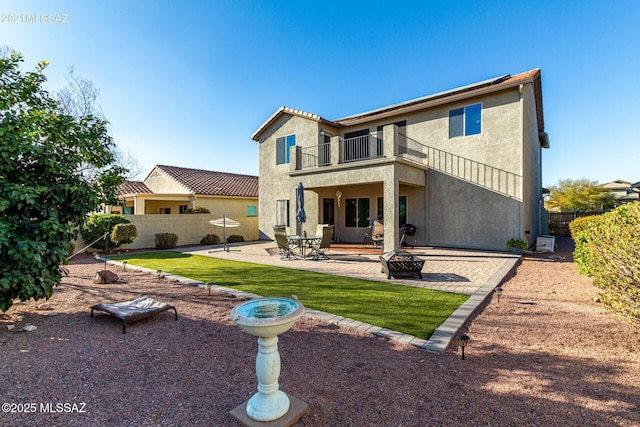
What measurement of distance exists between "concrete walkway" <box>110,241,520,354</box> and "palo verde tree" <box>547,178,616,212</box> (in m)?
30.8

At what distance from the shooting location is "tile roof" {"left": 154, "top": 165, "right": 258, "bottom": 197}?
70.4 ft

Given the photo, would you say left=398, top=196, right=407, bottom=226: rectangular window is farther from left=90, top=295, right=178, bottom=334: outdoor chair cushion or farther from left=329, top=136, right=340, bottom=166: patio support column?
left=90, top=295, right=178, bottom=334: outdoor chair cushion

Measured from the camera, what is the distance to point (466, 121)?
13281 mm

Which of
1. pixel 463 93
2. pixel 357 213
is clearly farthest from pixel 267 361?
pixel 357 213

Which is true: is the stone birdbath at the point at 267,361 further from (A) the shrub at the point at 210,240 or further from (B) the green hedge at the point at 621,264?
(A) the shrub at the point at 210,240

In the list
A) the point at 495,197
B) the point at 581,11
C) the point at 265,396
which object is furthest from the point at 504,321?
the point at 581,11

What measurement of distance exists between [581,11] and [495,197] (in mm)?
6677

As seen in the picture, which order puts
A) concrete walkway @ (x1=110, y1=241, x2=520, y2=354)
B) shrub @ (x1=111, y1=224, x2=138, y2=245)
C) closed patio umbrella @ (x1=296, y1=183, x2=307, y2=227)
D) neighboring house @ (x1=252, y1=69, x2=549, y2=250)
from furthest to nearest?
shrub @ (x1=111, y1=224, x2=138, y2=245) < closed patio umbrella @ (x1=296, y1=183, x2=307, y2=227) < neighboring house @ (x1=252, y1=69, x2=549, y2=250) < concrete walkway @ (x1=110, y1=241, x2=520, y2=354)

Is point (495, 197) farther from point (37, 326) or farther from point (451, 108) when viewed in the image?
point (37, 326)

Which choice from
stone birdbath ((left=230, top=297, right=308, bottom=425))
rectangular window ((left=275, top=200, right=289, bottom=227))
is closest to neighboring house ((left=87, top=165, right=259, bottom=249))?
rectangular window ((left=275, top=200, right=289, bottom=227))

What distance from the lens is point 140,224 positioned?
1560 cm

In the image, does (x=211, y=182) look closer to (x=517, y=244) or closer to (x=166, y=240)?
(x=166, y=240)

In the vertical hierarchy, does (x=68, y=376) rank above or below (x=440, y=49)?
below

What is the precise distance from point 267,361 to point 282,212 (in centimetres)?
1615
